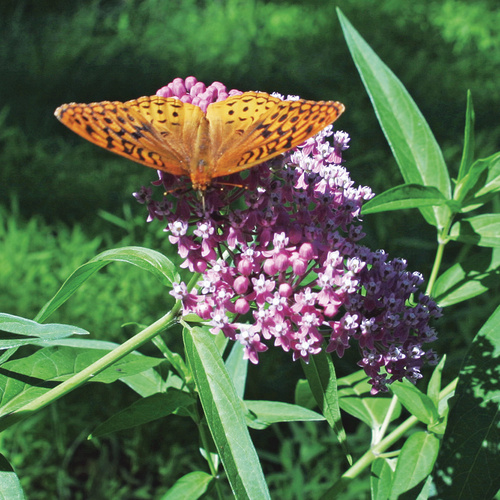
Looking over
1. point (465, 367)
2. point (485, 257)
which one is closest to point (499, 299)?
point (485, 257)

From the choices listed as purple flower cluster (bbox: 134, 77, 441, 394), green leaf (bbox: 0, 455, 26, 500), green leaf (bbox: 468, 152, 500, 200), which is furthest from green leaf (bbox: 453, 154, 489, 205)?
green leaf (bbox: 0, 455, 26, 500)

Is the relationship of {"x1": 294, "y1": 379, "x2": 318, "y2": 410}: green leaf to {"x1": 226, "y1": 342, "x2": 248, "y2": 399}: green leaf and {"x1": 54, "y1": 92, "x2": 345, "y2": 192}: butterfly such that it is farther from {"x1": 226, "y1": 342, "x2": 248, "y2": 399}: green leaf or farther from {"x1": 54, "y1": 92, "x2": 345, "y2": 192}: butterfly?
{"x1": 54, "y1": 92, "x2": 345, "y2": 192}: butterfly

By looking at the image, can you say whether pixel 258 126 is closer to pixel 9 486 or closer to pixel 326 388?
pixel 326 388

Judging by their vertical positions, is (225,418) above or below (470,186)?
below

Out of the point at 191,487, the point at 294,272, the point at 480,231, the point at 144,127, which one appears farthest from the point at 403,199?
the point at 191,487

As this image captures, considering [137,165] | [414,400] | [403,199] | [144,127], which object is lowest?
[137,165]

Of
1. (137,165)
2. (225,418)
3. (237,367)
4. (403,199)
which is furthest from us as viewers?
(137,165)

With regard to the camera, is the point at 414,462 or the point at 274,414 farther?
the point at 274,414
